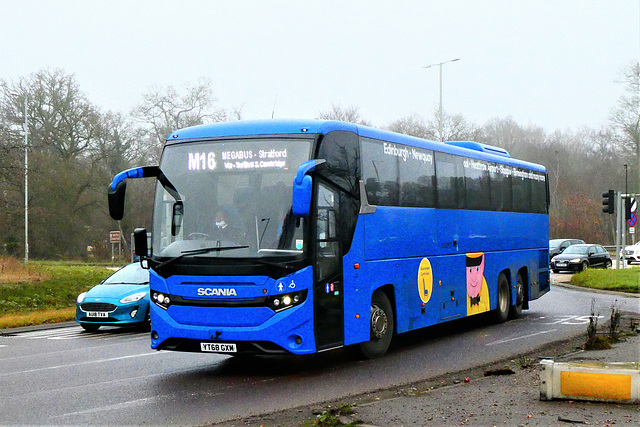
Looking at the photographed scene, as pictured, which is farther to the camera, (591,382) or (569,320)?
→ (569,320)

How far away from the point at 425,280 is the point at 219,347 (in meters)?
4.87

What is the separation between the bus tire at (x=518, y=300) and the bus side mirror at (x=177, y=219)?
34.8 ft

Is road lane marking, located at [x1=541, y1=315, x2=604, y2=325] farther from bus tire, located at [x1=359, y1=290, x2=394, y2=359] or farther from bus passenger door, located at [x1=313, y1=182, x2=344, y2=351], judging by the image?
bus passenger door, located at [x1=313, y1=182, x2=344, y2=351]

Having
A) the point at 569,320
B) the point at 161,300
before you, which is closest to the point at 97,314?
the point at 161,300

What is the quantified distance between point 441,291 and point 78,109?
164 ft

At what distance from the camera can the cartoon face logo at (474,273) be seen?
16297 millimetres

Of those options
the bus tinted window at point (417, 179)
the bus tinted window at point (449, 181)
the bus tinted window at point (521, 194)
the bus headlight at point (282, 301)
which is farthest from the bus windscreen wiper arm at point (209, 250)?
the bus tinted window at point (521, 194)

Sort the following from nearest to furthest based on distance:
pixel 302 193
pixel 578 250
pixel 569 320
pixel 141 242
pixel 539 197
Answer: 1. pixel 302 193
2. pixel 141 242
3. pixel 569 320
4. pixel 539 197
5. pixel 578 250

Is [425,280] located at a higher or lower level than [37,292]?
higher

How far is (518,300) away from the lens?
1955 centimetres

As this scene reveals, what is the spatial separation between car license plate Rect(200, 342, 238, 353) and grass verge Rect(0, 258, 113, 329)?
38.8 ft

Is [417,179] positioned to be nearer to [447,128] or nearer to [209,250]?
[209,250]

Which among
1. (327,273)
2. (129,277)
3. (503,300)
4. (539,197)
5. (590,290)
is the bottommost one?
(590,290)

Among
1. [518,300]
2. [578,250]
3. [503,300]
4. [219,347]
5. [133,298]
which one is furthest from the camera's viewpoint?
[578,250]
